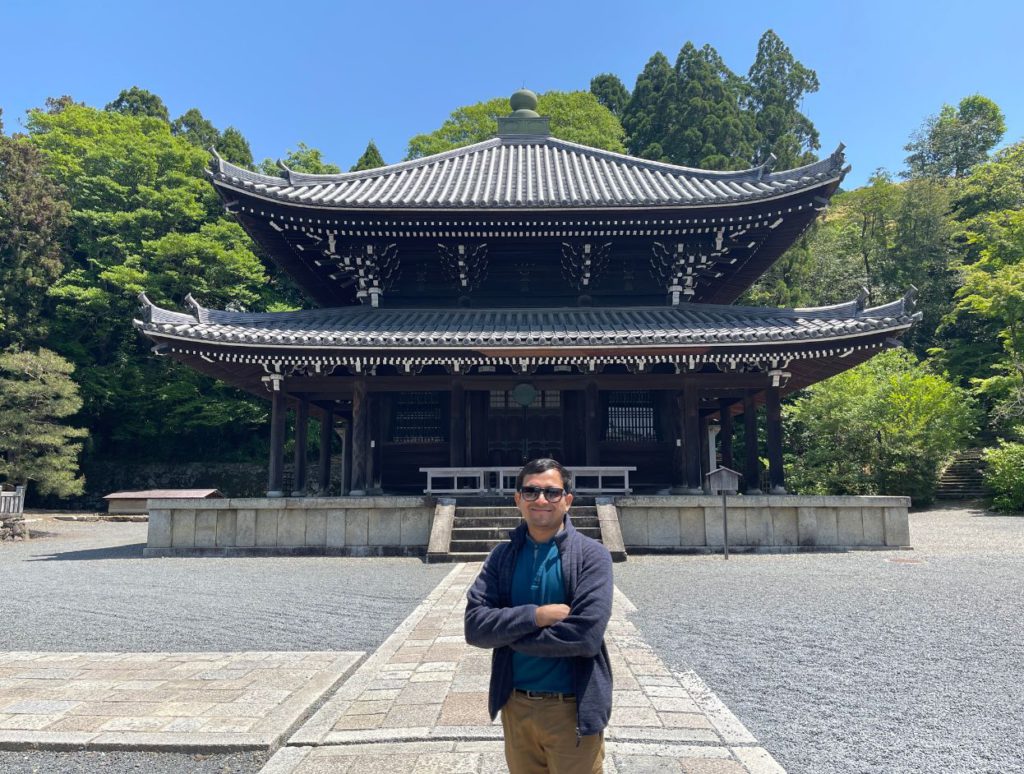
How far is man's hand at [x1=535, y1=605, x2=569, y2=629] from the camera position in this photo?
2.11 meters

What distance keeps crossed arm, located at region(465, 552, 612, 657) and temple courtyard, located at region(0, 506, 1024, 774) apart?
1.49 metres

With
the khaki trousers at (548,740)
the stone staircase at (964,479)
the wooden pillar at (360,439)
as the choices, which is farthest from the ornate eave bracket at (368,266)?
the stone staircase at (964,479)

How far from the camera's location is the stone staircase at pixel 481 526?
10.9m

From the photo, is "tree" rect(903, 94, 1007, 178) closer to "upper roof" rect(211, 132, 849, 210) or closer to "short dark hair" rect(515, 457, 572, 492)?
"upper roof" rect(211, 132, 849, 210)

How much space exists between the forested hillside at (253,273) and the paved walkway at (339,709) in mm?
22852

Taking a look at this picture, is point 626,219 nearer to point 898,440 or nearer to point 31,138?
point 898,440

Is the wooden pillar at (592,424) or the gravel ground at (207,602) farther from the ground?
the wooden pillar at (592,424)

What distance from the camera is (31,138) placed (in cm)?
3550

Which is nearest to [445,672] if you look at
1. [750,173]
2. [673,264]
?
[673,264]

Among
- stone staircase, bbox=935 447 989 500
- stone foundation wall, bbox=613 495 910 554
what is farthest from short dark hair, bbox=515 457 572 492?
stone staircase, bbox=935 447 989 500

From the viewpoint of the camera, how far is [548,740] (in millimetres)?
2180

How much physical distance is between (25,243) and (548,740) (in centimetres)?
3832

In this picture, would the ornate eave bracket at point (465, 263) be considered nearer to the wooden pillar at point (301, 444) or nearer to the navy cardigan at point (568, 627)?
the wooden pillar at point (301, 444)

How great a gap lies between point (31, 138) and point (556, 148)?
34720 mm
